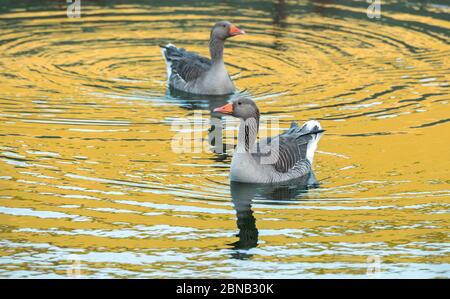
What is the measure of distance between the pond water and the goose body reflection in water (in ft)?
0.14

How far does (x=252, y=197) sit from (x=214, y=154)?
2260mm

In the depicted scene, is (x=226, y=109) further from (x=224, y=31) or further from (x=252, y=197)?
(x=224, y=31)

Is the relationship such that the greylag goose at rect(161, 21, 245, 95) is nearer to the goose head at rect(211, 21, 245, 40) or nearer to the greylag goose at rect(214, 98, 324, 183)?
the goose head at rect(211, 21, 245, 40)

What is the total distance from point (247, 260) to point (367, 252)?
1.47 metres

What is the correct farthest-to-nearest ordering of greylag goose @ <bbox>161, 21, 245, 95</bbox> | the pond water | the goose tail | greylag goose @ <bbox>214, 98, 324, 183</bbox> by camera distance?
greylag goose @ <bbox>161, 21, 245, 95</bbox> < the goose tail < greylag goose @ <bbox>214, 98, 324, 183</bbox> < the pond water

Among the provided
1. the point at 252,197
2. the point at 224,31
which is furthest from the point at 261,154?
the point at 224,31

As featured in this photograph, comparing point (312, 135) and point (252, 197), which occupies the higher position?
point (312, 135)

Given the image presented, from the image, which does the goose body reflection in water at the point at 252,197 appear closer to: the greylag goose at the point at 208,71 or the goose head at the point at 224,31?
the greylag goose at the point at 208,71

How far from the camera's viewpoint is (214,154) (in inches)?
736

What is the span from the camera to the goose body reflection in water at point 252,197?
48.4 feet

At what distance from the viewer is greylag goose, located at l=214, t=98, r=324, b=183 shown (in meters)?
17.1

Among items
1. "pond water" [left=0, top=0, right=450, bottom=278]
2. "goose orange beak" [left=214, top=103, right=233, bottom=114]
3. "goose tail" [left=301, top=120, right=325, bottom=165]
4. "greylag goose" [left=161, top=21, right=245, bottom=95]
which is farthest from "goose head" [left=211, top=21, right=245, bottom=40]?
"goose orange beak" [left=214, top=103, right=233, bottom=114]
